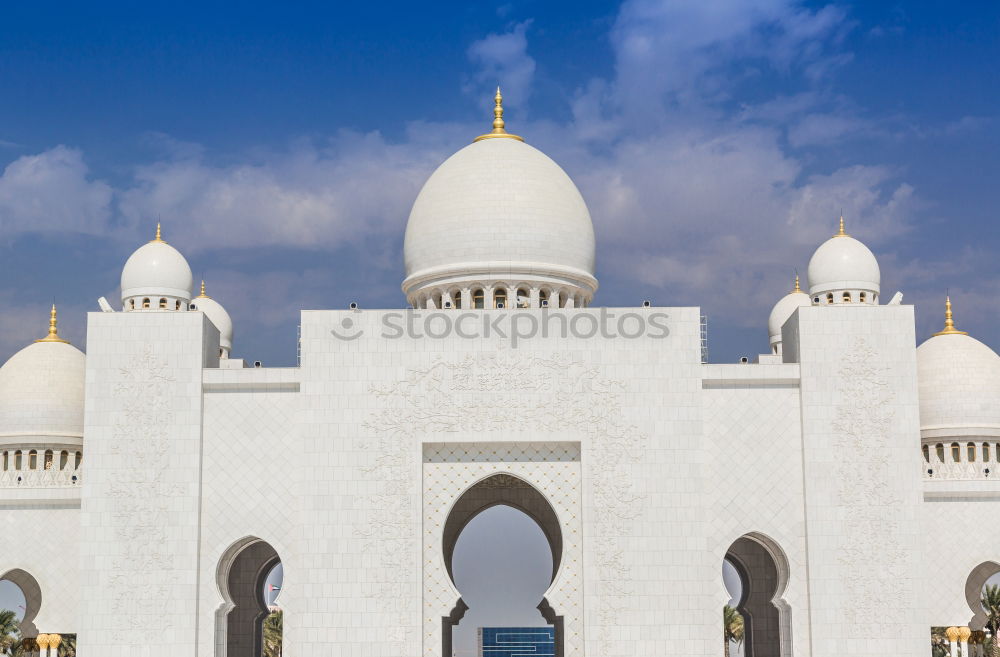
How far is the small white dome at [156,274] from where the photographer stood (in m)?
20.0

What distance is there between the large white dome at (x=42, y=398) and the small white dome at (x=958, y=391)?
14.8 metres

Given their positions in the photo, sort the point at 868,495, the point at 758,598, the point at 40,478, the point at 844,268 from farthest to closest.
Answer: the point at 758,598 → the point at 40,478 → the point at 844,268 → the point at 868,495

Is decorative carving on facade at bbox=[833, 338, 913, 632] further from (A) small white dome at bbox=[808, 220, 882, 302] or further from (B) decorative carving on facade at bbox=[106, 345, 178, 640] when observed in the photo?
(B) decorative carving on facade at bbox=[106, 345, 178, 640]

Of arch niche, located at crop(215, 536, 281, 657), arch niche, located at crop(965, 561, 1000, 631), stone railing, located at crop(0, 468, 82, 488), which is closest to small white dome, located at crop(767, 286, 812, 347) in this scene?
arch niche, located at crop(965, 561, 1000, 631)

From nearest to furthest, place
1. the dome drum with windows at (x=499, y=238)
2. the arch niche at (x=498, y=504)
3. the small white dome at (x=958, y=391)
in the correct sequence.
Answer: the dome drum with windows at (x=499, y=238) < the arch niche at (x=498, y=504) < the small white dome at (x=958, y=391)

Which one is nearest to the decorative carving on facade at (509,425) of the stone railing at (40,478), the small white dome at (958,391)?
the stone railing at (40,478)

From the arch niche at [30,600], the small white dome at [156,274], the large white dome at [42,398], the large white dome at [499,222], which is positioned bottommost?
the arch niche at [30,600]

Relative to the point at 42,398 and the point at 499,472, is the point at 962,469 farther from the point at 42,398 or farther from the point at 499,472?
the point at 42,398

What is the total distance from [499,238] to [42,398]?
8.38 meters

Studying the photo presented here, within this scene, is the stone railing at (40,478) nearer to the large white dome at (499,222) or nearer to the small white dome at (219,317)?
the small white dome at (219,317)

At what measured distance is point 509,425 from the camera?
59.4 feet

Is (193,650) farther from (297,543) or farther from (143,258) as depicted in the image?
(143,258)

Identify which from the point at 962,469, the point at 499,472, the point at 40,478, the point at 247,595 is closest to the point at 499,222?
the point at 499,472

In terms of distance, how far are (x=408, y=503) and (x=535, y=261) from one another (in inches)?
190
